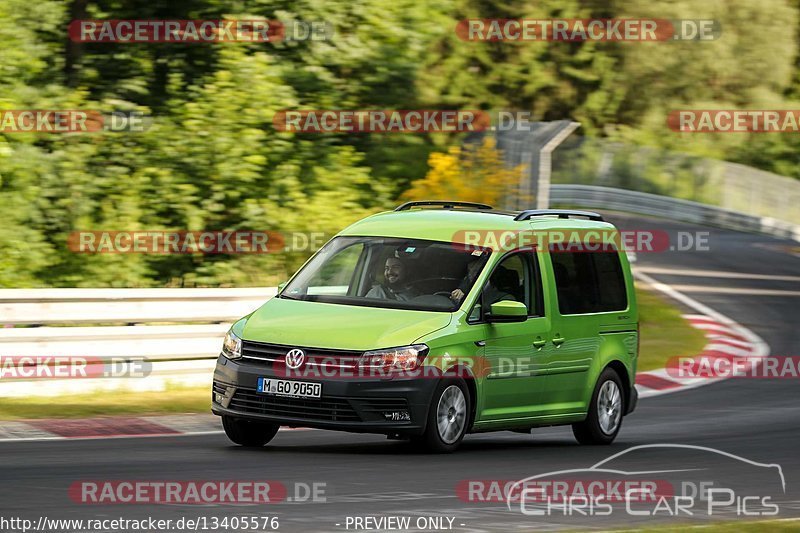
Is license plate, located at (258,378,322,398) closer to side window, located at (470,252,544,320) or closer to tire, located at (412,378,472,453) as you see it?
tire, located at (412,378,472,453)

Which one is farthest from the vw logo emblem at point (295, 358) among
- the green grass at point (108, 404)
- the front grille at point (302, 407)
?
the green grass at point (108, 404)

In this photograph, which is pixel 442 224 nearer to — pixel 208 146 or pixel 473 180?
pixel 208 146

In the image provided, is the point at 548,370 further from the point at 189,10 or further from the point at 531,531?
the point at 189,10

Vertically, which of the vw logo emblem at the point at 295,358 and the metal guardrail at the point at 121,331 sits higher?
the vw logo emblem at the point at 295,358

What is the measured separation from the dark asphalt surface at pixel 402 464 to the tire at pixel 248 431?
0.39ft

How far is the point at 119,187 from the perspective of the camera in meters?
21.5

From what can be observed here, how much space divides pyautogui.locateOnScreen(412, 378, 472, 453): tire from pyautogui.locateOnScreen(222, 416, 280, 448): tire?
1246 mm

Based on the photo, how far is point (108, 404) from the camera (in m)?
13.5

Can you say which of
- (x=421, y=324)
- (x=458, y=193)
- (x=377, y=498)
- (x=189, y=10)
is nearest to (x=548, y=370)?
(x=421, y=324)

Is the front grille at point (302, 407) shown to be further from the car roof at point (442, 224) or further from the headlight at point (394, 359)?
the car roof at point (442, 224)

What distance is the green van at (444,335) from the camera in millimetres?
10359

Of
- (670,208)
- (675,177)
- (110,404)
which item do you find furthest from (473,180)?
(675,177)

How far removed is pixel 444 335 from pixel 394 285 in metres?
0.87

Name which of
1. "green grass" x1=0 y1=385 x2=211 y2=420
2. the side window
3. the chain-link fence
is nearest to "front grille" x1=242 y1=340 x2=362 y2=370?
the side window
